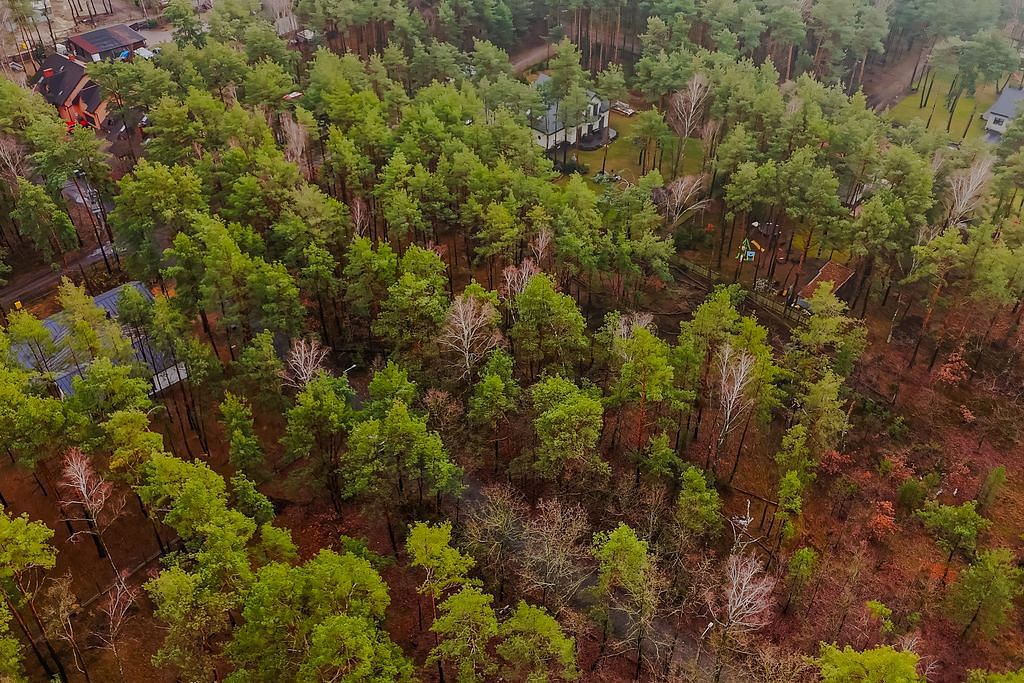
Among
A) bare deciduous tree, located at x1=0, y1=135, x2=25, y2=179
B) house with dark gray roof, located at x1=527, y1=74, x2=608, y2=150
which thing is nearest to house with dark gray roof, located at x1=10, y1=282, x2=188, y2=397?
bare deciduous tree, located at x1=0, y1=135, x2=25, y2=179

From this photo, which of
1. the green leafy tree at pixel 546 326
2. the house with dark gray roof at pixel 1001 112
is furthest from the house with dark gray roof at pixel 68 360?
the house with dark gray roof at pixel 1001 112

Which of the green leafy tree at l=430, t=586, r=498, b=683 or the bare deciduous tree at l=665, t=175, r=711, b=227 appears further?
the bare deciduous tree at l=665, t=175, r=711, b=227

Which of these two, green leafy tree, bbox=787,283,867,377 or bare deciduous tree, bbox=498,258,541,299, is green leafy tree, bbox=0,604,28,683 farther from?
green leafy tree, bbox=787,283,867,377

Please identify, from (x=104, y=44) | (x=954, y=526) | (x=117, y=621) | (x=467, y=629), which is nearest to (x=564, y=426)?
(x=467, y=629)

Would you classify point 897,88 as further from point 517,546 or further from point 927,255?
point 517,546

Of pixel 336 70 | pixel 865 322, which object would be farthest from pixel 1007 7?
pixel 336 70

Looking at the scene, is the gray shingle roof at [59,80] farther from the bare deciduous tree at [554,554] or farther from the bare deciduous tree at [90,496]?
the bare deciduous tree at [554,554]
